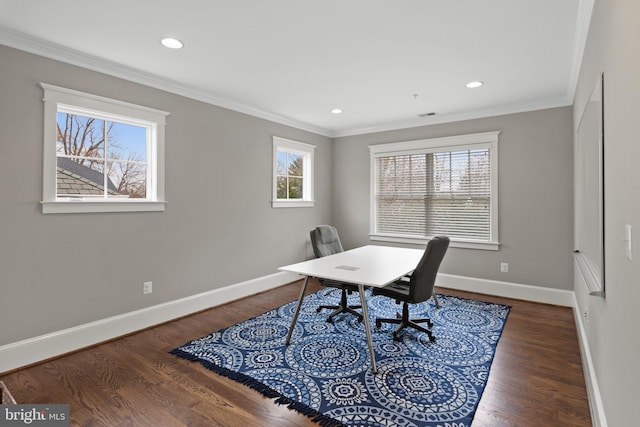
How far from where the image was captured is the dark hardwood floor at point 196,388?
6.20ft

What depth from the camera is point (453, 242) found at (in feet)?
15.1

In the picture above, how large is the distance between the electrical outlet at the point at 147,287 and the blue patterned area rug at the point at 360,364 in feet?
2.62

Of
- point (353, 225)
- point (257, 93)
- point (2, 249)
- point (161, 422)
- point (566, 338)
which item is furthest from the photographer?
point (353, 225)

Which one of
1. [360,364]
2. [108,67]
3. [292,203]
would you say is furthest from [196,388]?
[292,203]

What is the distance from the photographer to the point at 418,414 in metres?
1.90

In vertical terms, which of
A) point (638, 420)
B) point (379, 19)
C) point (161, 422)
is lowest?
point (161, 422)

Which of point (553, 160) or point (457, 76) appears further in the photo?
point (553, 160)

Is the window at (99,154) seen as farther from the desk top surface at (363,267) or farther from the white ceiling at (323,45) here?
the desk top surface at (363,267)

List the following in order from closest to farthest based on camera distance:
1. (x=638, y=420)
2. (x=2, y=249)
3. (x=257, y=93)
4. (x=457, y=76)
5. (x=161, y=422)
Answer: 1. (x=638, y=420)
2. (x=161, y=422)
3. (x=2, y=249)
4. (x=457, y=76)
5. (x=257, y=93)

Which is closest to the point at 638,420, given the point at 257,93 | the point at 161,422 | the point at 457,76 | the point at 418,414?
the point at 418,414

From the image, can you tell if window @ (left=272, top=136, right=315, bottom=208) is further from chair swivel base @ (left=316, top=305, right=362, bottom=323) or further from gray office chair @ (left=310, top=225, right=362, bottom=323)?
chair swivel base @ (left=316, top=305, right=362, bottom=323)

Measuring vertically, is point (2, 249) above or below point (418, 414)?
above

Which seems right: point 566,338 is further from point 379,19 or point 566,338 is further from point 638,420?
point 379,19

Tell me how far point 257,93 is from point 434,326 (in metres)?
3.19
